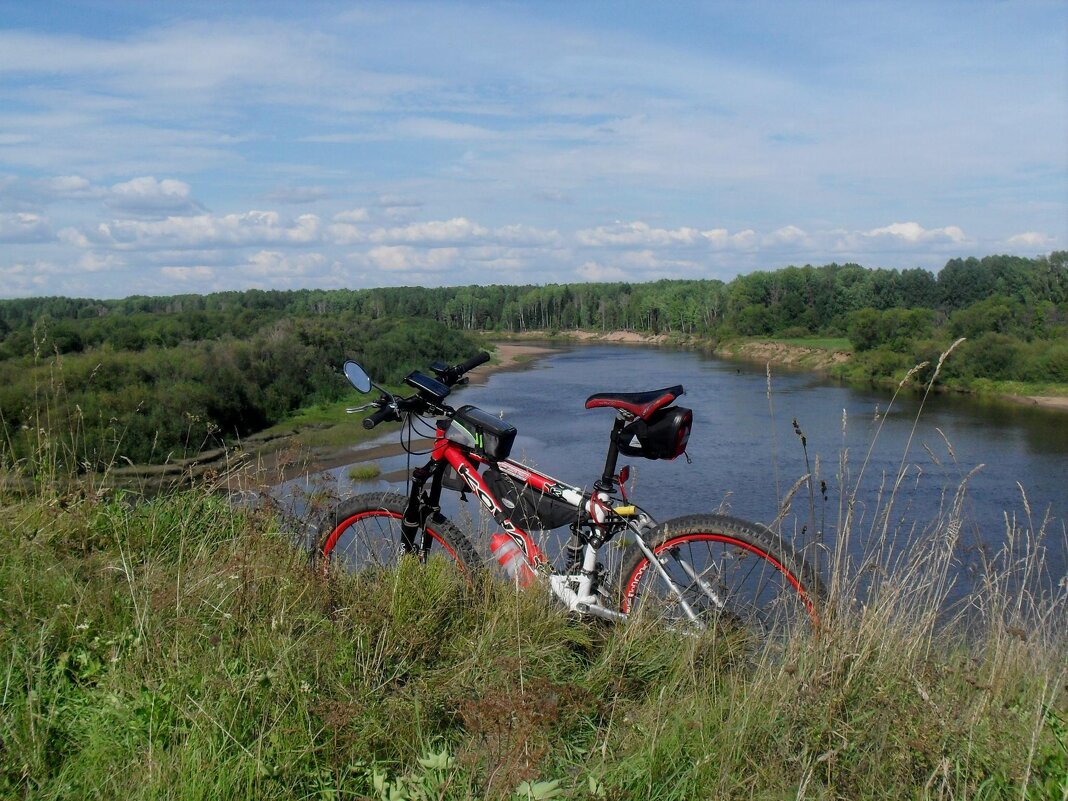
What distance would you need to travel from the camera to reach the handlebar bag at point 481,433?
3.39 metres

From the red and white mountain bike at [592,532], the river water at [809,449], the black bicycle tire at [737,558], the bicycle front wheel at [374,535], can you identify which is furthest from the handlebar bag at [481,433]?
the river water at [809,449]

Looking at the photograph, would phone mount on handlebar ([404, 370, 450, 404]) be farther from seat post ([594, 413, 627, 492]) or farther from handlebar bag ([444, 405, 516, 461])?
seat post ([594, 413, 627, 492])

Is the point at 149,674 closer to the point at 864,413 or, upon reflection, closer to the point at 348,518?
the point at 348,518

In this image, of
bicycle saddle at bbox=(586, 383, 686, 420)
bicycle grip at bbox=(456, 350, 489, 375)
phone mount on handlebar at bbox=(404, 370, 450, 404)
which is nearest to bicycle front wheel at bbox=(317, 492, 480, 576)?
phone mount on handlebar at bbox=(404, 370, 450, 404)

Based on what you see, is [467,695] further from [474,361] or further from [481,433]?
[474,361]

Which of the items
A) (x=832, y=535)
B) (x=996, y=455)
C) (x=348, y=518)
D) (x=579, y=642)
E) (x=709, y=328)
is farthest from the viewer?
(x=709, y=328)

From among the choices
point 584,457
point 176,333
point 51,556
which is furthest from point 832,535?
point 176,333

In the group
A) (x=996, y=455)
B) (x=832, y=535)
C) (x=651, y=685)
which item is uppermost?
(x=651, y=685)

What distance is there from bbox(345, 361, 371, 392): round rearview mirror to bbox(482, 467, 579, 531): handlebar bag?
57 centimetres

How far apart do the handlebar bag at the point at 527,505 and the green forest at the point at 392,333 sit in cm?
179

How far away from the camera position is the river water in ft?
54.4

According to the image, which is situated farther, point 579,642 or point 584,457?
point 584,457

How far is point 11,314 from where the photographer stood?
78375 mm

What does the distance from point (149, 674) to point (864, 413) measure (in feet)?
118
